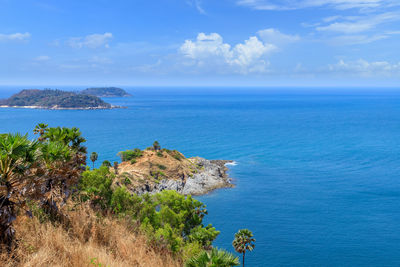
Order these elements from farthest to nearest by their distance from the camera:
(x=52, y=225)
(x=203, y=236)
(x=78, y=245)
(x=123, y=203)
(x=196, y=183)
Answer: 1. (x=196, y=183)
2. (x=203, y=236)
3. (x=123, y=203)
4. (x=52, y=225)
5. (x=78, y=245)

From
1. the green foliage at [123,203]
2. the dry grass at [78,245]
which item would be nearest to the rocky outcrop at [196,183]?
the green foliage at [123,203]

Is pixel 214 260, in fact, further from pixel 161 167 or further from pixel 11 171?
pixel 161 167

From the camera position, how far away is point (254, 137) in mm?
147125

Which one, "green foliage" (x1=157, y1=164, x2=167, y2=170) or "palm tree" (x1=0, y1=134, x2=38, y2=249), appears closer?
"palm tree" (x1=0, y1=134, x2=38, y2=249)

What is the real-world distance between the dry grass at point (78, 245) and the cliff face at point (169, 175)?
5397 centimetres

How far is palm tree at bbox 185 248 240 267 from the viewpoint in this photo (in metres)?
15.3

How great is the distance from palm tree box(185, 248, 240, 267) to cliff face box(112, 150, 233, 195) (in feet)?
190

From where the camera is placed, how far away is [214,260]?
1539 cm

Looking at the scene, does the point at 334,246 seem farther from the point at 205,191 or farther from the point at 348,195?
the point at 205,191

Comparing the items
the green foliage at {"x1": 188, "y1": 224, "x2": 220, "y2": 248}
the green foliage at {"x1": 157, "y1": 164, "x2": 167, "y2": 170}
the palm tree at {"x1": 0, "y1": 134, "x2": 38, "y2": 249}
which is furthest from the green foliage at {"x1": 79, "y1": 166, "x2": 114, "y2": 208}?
the green foliage at {"x1": 157, "y1": 164, "x2": 167, "y2": 170}

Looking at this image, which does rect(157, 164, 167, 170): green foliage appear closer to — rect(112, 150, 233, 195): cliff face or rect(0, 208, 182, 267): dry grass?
rect(112, 150, 233, 195): cliff face

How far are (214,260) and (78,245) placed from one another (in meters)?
7.21

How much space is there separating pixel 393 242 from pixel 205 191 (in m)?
41.0

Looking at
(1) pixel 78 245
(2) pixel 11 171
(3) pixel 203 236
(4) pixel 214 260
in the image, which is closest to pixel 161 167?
(3) pixel 203 236
